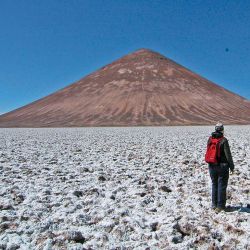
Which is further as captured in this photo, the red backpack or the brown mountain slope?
the brown mountain slope

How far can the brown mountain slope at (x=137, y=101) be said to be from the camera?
3787 inches

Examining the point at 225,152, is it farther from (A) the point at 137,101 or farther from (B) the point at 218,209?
(A) the point at 137,101

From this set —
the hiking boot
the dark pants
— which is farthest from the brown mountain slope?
the hiking boot

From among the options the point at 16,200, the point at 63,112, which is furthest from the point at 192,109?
the point at 16,200

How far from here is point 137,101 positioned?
10831cm

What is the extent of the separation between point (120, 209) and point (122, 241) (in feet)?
5.28

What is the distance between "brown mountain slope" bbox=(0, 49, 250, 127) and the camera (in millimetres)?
96188

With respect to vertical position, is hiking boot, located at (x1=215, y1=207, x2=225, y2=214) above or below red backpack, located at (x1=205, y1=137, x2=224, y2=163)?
below

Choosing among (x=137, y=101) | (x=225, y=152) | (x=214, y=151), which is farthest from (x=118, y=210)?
(x=137, y=101)

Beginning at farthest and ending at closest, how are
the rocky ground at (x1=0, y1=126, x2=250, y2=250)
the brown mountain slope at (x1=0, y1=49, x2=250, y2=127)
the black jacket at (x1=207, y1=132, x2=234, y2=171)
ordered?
the brown mountain slope at (x1=0, y1=49, x2=250, y2=127)
the black jacket at (x1=207, y1=132, x2=234, y2=171)
the rocky ground at (x1=0, y1=126, x2=250, y2=250)

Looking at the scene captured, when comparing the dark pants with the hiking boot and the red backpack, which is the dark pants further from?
the red backpack

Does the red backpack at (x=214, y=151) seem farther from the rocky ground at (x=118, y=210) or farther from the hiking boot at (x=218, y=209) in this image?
the rocky ground at (x=118, y=210)

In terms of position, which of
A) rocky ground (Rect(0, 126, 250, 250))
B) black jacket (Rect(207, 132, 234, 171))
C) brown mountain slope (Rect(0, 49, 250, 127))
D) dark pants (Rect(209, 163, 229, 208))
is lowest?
rocky ground (Rect(0, 126, 250, 250))

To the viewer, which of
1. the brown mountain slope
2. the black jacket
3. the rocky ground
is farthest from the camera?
the brown mountain slope
